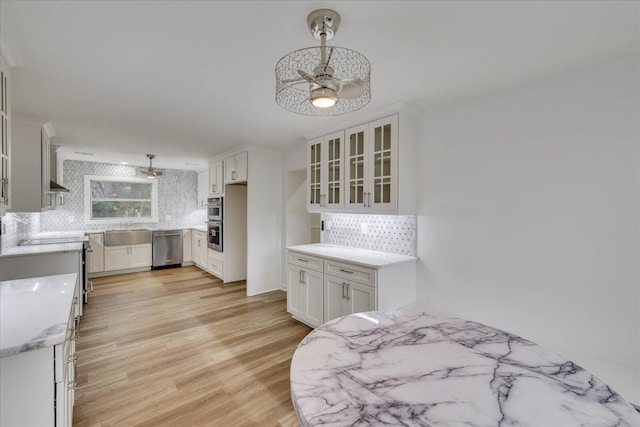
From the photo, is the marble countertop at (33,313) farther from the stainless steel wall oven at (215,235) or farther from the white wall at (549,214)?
the stainless steel wall oven at (215,235)

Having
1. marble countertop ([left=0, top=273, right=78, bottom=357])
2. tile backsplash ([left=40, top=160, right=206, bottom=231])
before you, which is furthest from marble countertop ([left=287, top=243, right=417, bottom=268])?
tile backsplash ([left=40, top=160, right=206, bottom=231])

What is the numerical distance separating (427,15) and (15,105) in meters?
3.58

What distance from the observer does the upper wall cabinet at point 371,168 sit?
2.68 m

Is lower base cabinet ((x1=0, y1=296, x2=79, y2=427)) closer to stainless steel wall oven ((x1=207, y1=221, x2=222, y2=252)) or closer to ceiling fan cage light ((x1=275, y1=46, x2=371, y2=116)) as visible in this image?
ceiling fan cage light ((x1=275, y1=46, x2=371, y2=116))

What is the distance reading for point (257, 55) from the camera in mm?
1811

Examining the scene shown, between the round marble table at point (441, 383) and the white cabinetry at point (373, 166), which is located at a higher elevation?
the white cabinetry at point (373, 166)

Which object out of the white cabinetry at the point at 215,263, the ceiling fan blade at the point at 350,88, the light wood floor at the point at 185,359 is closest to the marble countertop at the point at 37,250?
the light wood floor at the point at 185,359

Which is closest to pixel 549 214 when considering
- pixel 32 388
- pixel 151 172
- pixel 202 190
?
pixel 32 388

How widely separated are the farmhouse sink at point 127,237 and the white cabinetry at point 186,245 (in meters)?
0.69

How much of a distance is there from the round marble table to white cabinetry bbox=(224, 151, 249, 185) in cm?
364

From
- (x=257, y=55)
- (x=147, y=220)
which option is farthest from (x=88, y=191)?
(x=257, y=55)

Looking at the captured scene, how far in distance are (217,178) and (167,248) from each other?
2.20 m

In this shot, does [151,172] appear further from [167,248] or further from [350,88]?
[350,88]

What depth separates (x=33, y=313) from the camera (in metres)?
1.39
